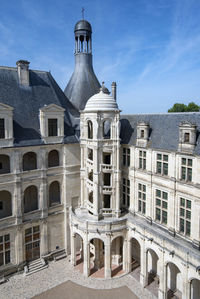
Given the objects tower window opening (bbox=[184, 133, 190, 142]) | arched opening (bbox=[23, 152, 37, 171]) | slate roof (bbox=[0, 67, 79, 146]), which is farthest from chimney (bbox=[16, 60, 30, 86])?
tower window opening (bbox=[184, 133, 190, 142])

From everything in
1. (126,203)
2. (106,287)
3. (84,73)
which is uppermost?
(84,73)

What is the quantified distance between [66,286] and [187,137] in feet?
65.2

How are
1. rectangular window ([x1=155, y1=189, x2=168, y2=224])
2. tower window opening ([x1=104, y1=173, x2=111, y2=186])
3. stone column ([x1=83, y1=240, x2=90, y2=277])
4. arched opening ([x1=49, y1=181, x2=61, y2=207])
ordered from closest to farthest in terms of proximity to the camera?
rectangular window ([x1=155, y1=189, x2=168, y2=224]) → stone column ([x1=83, y1=240, x2=90, y2=277]) → tower window opening ([x1=104, y1=173, x2=111, y2=186]) → arched opening ([x1=49, y1=181, x2=61, y2=207])

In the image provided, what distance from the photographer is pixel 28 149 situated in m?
26.1

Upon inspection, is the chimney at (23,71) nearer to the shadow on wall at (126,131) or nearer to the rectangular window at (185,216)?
the shadow on wall at (126,131)

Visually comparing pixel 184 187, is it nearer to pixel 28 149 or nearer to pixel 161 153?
pixel 161 153

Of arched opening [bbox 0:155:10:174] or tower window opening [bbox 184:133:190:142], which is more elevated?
tower window opening [bbox 184:133:190:142]

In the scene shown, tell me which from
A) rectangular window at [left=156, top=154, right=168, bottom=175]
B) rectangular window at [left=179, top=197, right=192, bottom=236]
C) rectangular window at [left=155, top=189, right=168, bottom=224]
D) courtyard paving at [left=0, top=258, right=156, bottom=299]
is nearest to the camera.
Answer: rectangular window at [left=179, top=197, right=192, bottom=236]

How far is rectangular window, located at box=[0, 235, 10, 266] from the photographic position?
25.4m

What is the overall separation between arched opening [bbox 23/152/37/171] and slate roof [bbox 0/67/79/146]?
2.69 meters

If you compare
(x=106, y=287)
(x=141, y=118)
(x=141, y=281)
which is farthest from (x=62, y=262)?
(x=141, y=118)

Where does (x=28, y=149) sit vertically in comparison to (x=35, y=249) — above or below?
above

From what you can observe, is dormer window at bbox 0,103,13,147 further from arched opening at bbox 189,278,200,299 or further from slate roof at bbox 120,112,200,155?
arched opening at bbox 189,278,200,299

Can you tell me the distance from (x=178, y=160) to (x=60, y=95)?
1837 centimetres
